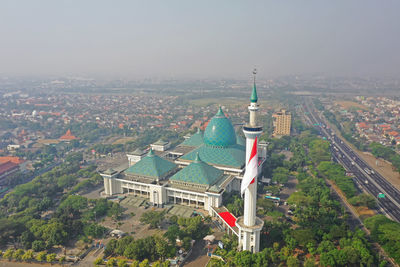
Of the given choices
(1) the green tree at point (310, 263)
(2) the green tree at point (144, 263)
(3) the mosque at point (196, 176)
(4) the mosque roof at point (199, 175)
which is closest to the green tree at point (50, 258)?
(2) the green tree at point (144, 263)

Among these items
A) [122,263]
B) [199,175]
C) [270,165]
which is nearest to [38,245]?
[122,263]

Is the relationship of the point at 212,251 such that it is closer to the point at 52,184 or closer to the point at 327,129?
the point at 52,184

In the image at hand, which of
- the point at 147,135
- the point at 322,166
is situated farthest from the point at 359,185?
the point at 147,135

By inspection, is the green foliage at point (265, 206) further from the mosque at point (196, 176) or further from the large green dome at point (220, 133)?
the large green dome at point (220, 133)

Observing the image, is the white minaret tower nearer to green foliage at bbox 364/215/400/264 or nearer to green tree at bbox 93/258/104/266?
green foliage at bbox 364/215/400/264

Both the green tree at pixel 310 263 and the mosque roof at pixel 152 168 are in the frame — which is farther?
the mosque roof at pixel 152 168

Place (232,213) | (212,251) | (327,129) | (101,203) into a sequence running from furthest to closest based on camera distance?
1. (327,129)
2. (101,203)
3. (232,213)
4. (212,251)

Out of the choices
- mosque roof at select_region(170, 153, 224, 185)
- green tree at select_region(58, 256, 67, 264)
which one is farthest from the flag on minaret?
green tree at select_region(58, 256, 67, 264)
